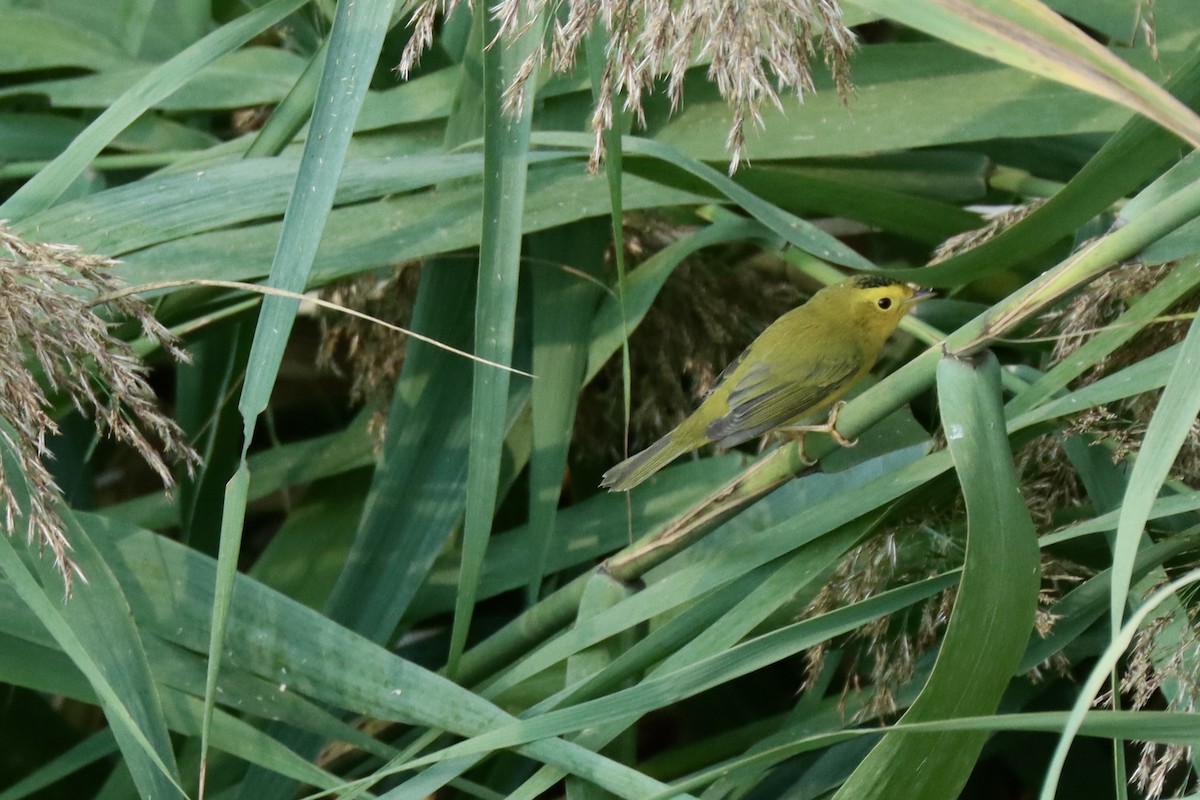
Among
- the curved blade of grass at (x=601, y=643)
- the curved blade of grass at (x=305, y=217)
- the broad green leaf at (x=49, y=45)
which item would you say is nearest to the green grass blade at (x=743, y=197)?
the curved blade of grass at (x=305, y=217)

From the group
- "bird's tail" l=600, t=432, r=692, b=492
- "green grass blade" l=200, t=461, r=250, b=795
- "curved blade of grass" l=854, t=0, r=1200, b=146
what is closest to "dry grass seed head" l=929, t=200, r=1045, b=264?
"bird's tail" l=600, t=432, r=692, b=492

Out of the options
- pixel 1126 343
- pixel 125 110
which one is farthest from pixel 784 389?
pixel 125 110

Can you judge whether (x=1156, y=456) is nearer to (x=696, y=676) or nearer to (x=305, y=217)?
(x=696, y=676)

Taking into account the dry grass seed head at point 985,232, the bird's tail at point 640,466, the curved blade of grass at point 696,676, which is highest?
the dry grass seed head at point 985,232

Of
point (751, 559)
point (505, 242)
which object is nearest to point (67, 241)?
point (505, 242)

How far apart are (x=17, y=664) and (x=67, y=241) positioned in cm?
56

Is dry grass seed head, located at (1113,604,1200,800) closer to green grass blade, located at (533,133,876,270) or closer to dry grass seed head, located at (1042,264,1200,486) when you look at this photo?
dry grass seed head, located at (1042,264,1200,486)

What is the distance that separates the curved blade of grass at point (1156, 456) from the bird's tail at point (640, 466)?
0.80 metres

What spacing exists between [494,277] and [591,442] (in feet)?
2.61

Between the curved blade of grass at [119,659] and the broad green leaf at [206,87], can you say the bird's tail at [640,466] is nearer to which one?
the curved blade of grass at [119,659]

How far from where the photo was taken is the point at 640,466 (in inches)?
68.6

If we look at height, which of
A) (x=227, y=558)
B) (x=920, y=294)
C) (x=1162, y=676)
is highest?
(x=920, y=294)

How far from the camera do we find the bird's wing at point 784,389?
1879 mm

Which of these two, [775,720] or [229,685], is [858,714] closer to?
[775,720]
